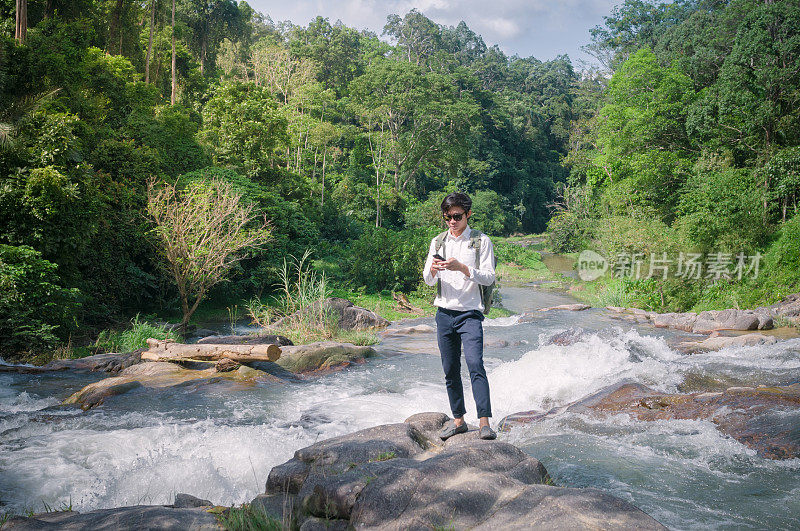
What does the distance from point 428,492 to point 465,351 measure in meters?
1.50

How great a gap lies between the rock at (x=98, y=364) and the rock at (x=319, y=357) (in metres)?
2.53

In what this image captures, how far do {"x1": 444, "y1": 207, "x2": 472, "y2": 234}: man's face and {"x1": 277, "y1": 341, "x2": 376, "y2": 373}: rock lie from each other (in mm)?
5857

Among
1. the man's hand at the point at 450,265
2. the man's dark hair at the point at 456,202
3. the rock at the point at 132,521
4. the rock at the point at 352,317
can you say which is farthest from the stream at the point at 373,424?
the rock at the point at 352,317

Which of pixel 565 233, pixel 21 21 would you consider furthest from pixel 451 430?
pixel 565 233

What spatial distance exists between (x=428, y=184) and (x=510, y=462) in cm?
4344

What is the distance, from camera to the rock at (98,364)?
9.15 metres

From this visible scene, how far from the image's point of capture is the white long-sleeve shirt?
14.2 ft

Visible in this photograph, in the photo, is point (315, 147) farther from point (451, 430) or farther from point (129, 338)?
point (451, 430)

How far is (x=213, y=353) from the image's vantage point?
29.8ft

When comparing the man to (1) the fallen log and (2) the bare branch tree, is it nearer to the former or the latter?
(1) the fallen log

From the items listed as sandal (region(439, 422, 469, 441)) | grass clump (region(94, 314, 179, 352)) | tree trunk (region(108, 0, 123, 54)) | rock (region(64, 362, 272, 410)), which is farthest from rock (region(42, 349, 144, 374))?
tree trunk (region(108, 0, 123, 54))

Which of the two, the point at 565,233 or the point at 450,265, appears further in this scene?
the point at 565,233

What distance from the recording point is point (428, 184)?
46344 mm

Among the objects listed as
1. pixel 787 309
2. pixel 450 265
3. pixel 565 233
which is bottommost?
pixel 787 309
